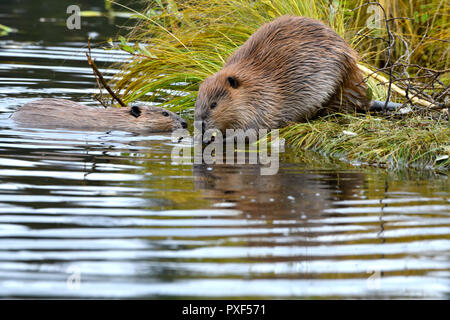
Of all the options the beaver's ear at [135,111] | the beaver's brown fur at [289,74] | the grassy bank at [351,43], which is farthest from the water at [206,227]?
the beaver's brown fur at [289,74]

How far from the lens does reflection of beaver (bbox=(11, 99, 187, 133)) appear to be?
5.73 m

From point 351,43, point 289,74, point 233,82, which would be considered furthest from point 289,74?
point 351,43

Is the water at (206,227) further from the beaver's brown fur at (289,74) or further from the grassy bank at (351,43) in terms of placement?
the beaver's brown fur at (289,74)

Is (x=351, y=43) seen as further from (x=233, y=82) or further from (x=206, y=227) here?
(x=206, y=227)

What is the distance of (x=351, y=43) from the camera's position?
6852 millimetres

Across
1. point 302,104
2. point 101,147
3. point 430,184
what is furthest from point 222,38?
point 430,184

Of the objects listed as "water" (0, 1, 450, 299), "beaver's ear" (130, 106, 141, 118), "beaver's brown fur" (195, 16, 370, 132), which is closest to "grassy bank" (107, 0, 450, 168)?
"beaver's brown fur" (195, 16, 370, 132)

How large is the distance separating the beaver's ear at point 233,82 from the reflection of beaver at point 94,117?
0.61 m

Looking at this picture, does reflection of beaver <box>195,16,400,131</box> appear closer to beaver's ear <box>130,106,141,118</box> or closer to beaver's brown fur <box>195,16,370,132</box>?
beaver's brown fur <box>195,16,370,132</box>

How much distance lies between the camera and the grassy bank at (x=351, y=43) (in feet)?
16.5
